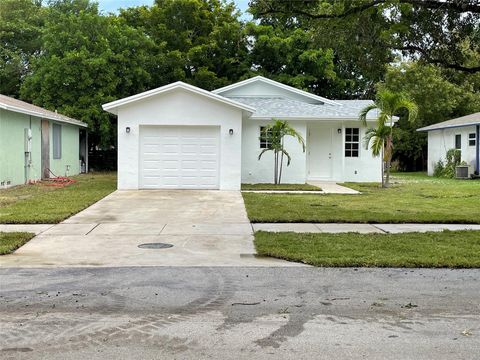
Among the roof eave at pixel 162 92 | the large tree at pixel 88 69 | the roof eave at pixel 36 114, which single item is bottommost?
the roof eave at pixel 36 114

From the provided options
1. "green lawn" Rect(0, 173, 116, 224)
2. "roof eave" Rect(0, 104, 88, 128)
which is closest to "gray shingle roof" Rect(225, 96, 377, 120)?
"green lawn" Rect(0, 173, 116, 224)

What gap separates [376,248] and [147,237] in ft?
12.8

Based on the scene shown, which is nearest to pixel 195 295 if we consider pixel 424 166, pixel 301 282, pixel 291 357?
pixel 301 282

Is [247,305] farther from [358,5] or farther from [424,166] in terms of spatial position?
[424,166]

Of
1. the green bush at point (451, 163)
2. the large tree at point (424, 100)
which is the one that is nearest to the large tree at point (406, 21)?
the green bush at point (451, 163)

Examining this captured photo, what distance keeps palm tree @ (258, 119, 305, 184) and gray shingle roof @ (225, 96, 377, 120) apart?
0.72 metres

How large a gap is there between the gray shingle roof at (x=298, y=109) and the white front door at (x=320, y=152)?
94cm

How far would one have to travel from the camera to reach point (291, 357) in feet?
13.3

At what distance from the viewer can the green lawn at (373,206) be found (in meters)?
11.1

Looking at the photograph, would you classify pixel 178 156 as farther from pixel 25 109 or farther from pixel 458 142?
pixel 458 142

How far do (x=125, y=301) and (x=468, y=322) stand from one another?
3394 mm

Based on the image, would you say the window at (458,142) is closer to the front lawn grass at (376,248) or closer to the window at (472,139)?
the window at (472,139)

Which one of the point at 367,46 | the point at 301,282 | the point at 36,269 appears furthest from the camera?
the point at 367,46

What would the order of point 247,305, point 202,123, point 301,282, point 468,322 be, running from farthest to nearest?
1. point 202,123
2. point 301,282
3. point 247,305
4. point 468,322
